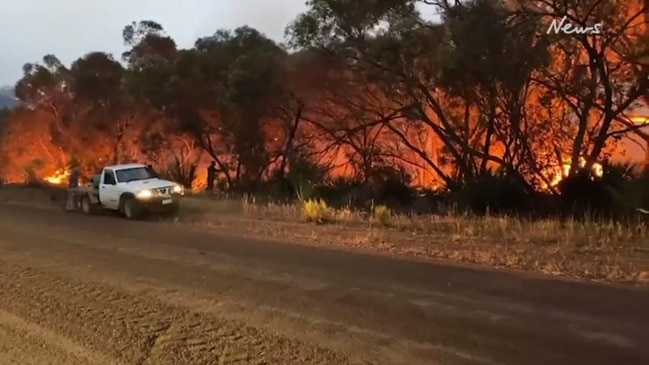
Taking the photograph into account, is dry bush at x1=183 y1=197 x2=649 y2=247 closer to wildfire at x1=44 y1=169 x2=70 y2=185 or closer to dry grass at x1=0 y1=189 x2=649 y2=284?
dry grass at x1=0 y1=189 x2=649 y2=284

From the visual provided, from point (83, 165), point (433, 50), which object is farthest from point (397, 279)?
point (83, 165)

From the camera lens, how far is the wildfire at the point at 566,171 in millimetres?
19562

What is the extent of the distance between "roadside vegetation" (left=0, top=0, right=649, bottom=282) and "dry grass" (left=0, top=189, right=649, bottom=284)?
68 mm

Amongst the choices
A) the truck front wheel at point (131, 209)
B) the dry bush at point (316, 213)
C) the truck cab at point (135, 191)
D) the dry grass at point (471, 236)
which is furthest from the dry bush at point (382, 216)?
the truck front wheel at point (131, 209)

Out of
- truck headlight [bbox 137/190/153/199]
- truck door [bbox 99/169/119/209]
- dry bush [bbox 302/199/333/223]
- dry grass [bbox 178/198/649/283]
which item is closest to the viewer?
dry grass [bbox 178/198/649/283]

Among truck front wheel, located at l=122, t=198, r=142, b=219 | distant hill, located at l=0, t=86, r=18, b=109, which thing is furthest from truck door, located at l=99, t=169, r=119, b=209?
distant hill, located at l=0, t=86, r=18, b=109

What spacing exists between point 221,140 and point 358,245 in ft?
63.4

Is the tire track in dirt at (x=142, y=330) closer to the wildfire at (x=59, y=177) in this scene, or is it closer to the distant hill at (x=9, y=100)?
the wildfire at (x=59, y=177)

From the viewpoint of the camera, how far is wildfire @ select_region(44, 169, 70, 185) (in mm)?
43606

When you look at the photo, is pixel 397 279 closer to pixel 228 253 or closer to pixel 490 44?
pixel 228 253

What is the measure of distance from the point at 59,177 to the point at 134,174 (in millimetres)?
23154

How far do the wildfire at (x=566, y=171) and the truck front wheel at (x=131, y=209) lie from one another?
1141 cm

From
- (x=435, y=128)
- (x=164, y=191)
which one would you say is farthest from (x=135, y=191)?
(x=435, y=128)

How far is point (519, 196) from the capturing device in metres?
19.9
